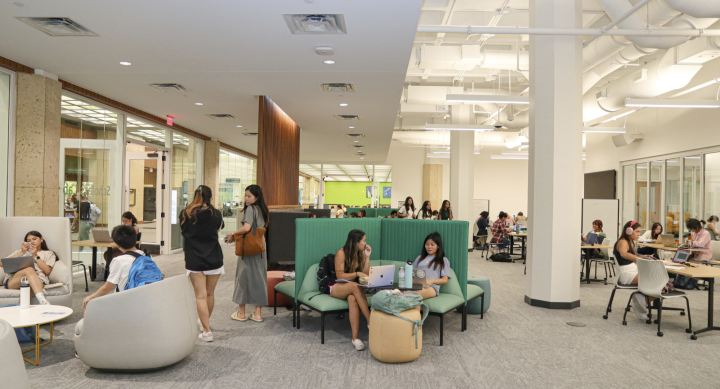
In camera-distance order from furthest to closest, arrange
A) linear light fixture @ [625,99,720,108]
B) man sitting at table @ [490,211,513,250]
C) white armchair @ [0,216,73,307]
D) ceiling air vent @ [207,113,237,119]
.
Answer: man sitting at table @ [490,211,513,250]
ceiling air vent @ [207,113,237,119]
linear light fixture @ [625,99,720,108]
white armchair @ [0,216,73,307]

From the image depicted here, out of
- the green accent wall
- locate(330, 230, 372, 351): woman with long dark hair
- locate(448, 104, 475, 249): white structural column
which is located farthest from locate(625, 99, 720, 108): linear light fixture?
the green accent wall

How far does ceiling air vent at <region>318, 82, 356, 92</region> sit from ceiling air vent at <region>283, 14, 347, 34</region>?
7.61 ft

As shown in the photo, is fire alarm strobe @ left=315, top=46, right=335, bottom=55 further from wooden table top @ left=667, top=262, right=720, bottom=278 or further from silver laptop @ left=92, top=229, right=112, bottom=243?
wooden table top @ left=667, top=262, right=720, bottom=278

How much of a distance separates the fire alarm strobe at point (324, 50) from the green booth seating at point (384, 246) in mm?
2054

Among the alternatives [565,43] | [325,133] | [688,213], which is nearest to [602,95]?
[688,213]

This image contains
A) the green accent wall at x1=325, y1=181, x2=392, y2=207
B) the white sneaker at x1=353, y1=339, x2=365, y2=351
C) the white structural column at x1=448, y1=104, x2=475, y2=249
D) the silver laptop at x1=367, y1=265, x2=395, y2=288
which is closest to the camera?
the white sneaker at x1=353, y1=339, x2=365, y2=351

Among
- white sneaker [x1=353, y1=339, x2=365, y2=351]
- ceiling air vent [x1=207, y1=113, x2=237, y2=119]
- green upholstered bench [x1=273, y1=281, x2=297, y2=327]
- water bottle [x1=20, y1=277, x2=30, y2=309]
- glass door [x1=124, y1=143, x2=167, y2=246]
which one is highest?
ceiling air vent [x1=207, y1=113, x2=237, y2=119]

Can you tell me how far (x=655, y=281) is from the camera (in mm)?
5566

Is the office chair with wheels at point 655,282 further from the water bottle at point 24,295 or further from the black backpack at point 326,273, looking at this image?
the water bottle at point 24,295

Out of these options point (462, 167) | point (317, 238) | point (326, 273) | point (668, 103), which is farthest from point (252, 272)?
point (462, 167)

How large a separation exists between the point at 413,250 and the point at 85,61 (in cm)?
499

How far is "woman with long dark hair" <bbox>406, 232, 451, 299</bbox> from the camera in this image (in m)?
5.28

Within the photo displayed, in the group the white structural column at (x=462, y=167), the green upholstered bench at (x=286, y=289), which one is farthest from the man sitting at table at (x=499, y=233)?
the green upholstered bench at (x=286, y=289)

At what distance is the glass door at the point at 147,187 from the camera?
1142cm
